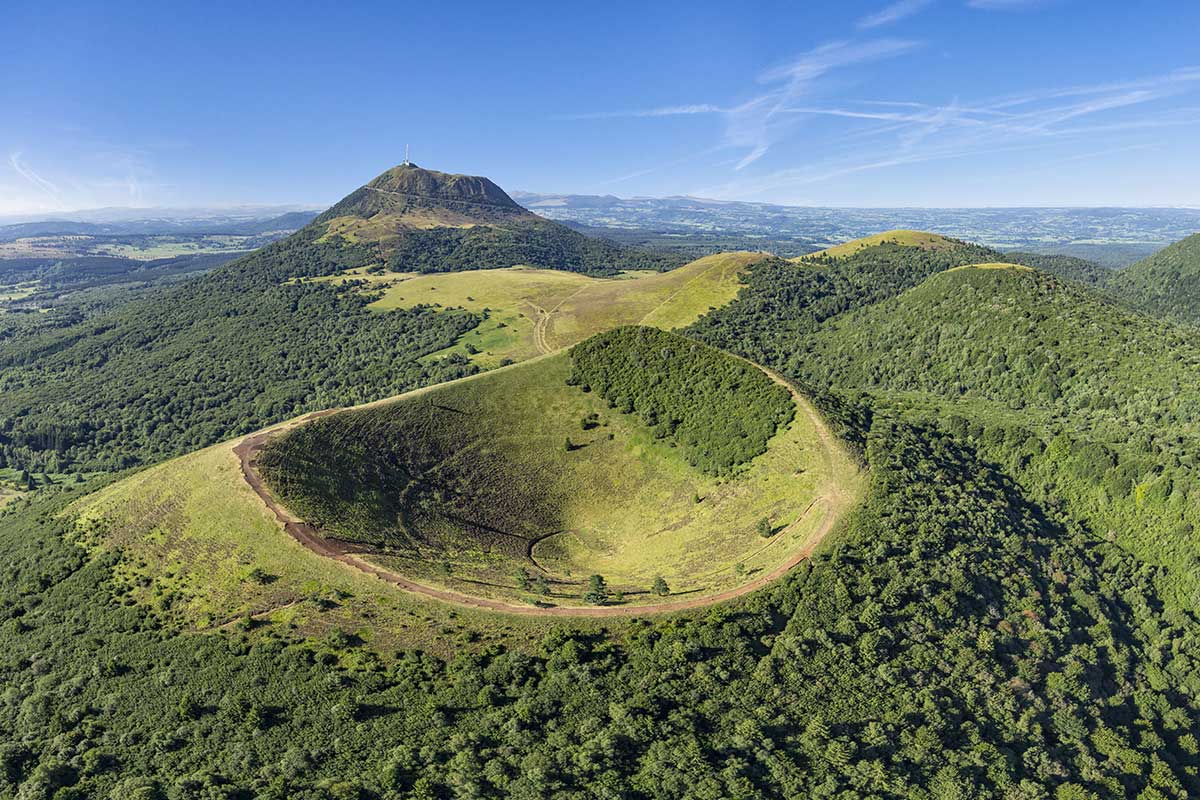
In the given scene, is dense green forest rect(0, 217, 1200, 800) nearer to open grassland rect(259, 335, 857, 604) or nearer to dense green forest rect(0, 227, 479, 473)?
open grassland rect(259, 335, 857, 604)

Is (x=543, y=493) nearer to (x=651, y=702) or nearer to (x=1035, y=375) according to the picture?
(x=651, y=702)

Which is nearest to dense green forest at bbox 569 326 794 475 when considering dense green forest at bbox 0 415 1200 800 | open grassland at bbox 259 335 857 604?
open grassland at bbox 259 335 857 604

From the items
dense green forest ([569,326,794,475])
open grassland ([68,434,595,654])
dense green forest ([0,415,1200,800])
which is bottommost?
dense green forest ([0,415,1200,800])

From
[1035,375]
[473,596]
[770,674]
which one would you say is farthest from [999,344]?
[473,596]

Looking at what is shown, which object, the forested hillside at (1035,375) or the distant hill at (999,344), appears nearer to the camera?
the forested hillside at (1035,375)

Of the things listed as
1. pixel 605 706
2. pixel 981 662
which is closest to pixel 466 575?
pixel 605 706

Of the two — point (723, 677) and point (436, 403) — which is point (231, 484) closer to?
point (436, 403)

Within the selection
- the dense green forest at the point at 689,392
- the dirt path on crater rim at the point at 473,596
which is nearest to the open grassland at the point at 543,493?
the dirt path on crater rim at the point at 473,596

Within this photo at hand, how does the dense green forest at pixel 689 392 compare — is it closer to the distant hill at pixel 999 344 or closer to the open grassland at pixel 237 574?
the open grassland at pixel 237 574
